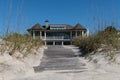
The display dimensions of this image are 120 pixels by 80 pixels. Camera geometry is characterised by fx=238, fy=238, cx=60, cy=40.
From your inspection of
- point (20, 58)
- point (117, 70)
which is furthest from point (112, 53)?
point (20, 58)

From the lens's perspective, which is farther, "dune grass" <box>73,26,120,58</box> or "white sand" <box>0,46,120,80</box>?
"dune grass" <box>73,26,120,58</box>

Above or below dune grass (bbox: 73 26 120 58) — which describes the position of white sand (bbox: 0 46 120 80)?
below

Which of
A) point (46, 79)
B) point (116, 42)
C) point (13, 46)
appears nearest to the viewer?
point (46, 79)

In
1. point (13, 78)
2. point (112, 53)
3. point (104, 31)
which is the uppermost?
point (104, 31)

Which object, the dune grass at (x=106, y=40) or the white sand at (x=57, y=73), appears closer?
the white sand at (x=57, y=73)

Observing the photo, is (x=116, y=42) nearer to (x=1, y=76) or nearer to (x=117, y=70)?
(x=117, y=70)

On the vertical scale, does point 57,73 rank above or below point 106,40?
below

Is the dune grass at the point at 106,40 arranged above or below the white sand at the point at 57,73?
above

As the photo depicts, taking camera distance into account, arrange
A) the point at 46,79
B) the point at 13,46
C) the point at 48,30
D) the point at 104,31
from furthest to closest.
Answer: the point at 48,30 < the point at 104,31 < the point at 13,46 < the point at 46,79

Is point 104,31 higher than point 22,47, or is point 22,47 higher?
point 104,31

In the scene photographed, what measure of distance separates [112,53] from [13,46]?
13.2ft

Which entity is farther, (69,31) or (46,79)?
(69,31)

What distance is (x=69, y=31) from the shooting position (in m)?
47.5

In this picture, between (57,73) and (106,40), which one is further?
(106,40)
